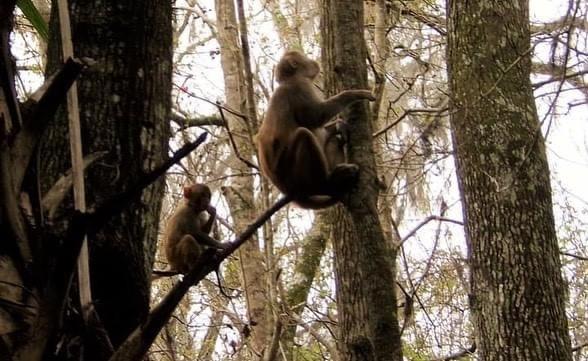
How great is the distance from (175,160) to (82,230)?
0.21m

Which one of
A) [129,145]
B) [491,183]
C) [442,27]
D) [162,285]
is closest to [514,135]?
[491,183]

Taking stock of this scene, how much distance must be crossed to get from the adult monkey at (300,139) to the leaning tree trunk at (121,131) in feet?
8.53

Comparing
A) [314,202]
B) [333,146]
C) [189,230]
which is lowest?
[314,202]

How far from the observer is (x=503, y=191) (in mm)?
6730

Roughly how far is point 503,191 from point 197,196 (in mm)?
3008

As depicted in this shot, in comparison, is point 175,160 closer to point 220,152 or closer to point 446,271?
point 446,271

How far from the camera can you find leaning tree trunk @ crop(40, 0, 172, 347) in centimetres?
221

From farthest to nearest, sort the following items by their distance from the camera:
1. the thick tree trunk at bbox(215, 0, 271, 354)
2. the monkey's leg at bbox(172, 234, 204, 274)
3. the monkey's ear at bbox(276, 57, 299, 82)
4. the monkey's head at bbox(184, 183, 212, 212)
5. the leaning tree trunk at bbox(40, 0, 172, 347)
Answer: the thick tree trunk at bbox(215, 0, 271, 354) < the monkey's head at bbox(184, 183, 212, 212) < the monkey's leg at bbox(172, 234, 204, 274) < the monkey's ear at bbox(276, 57, 299, 82) < the leaning tree trunk at bbox(40, 0, 172, 347)

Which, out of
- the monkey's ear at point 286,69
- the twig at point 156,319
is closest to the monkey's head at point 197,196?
the monkey's ear at point 286,69

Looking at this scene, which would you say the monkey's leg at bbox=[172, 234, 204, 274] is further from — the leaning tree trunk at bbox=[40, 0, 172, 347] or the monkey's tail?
the leaning tree trunk at bbox=[40, 0, 172, 347]

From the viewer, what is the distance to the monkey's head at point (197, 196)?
8281mm

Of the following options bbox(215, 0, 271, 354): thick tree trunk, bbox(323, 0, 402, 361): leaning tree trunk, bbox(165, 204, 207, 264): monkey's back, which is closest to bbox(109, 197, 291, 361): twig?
bbox(323, 0, 402, 361): leaning tree trunk

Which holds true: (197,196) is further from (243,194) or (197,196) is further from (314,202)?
(243,194)

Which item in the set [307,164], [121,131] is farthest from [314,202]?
[121,131]
